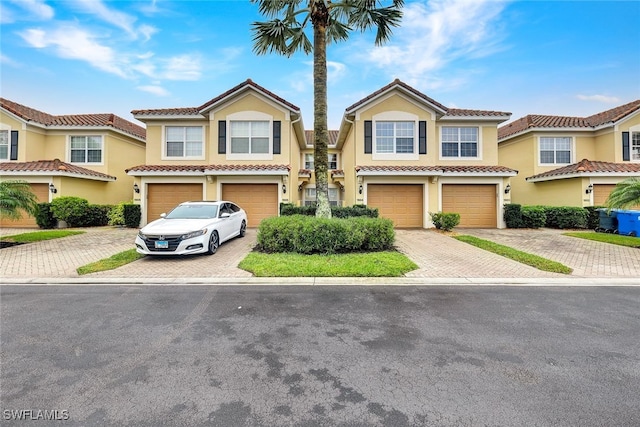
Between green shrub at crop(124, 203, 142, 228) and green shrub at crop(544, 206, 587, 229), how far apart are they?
72.7ft

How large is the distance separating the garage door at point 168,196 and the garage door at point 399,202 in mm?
9716

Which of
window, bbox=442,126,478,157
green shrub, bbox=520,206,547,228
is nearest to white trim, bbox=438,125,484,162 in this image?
window, bbox=442,126,478,157

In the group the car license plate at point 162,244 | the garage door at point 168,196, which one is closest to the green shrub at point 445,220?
the car license plate at point 162,244

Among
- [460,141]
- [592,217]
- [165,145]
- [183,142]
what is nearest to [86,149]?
[165,145]

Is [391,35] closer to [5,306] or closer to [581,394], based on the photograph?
[581,394]

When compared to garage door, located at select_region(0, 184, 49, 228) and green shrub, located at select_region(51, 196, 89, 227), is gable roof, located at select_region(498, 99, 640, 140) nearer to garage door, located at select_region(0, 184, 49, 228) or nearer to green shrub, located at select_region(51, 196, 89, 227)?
green shrub, located at select_region(51, 196, 89, 227)

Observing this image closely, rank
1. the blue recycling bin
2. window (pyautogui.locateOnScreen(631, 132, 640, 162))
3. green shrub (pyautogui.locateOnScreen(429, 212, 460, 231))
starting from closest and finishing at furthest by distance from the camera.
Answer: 1. the blue recycling bin
2. green shrub (pyautogui.locateOnScreen(429, 212, 460, 231))
3. window (pyautogui.locateOnScreen(631, 132, 640, 162))

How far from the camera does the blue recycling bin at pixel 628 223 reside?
12.8 metres

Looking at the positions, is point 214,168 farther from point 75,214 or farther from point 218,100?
point 75,214

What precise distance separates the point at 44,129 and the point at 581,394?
26.5 meters

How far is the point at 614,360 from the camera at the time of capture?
328 centimetres

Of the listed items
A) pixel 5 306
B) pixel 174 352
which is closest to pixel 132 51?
pixel 5 306

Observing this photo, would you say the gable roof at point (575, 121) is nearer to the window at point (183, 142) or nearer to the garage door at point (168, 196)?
the window at point (183, 142)

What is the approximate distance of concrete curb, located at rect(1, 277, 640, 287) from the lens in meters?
6.45
